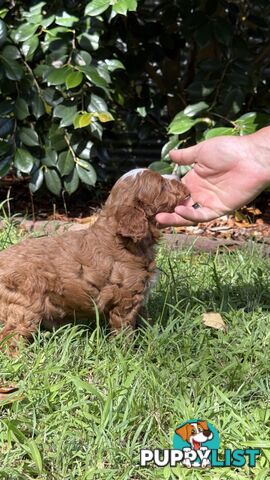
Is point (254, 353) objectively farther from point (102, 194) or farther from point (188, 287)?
point (102, 194)

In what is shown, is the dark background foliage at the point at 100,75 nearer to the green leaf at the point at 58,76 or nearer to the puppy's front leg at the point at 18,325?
the green leaf at the point at 58,76

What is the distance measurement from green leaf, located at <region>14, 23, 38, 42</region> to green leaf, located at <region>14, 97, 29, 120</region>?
1.80 feet

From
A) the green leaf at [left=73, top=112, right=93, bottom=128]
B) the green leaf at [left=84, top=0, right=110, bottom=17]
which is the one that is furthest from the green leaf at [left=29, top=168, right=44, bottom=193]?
the green leaf at [left=84, top=0, right=110, bottom=17]

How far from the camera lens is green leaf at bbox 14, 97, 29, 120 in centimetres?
606

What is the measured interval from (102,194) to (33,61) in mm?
1789

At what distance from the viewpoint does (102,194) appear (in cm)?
742

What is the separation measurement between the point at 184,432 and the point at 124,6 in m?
3.42

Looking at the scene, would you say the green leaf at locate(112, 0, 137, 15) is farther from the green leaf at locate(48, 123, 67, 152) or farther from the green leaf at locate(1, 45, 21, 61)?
the green leaf at locate(48, 123, 67, 152)

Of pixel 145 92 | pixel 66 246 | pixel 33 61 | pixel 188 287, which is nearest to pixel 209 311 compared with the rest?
pixel 188 287

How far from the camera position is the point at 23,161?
6168mm

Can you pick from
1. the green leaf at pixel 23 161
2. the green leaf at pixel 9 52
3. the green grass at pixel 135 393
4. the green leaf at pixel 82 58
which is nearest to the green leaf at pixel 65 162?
the green leaf at pixel 23 161

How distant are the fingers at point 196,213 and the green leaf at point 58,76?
89.7 inches

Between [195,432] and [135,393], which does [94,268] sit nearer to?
[135,393]

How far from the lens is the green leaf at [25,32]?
5.78m
